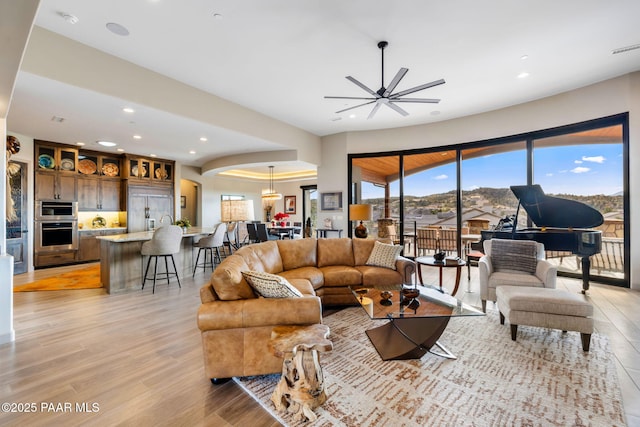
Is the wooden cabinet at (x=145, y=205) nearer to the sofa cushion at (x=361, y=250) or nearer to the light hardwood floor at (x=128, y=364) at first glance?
the light hardwood floor at (x=128, y=364)

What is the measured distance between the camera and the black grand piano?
415cm

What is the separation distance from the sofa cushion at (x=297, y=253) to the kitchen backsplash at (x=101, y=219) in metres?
5.94

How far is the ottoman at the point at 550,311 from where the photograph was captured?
256 cm

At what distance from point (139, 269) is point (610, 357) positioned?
20.4 feet

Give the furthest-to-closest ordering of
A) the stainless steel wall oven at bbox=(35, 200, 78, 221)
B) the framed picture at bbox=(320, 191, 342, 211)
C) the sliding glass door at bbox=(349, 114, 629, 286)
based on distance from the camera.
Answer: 1. the framed picture at bbox=(320, 191, 342, 211)
2. the stainless steel wall oven at bbox=(35, 200, 78, 221)
3. the sliding glass door at bbox=(349, 114, 629, 286)

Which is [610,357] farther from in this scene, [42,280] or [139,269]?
[42,280]

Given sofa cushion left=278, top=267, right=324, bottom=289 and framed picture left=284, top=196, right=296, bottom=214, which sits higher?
framed picture left=284, top=196, right=296, bottom=214

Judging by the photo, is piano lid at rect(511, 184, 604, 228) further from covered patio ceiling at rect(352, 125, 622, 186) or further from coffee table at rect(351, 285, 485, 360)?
coffee table at rect(351, 285, 485, 360)

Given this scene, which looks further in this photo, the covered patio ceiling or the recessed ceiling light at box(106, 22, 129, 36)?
the covered patio ceiling

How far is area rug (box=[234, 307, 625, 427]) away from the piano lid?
7.16 feet

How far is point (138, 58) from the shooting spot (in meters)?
3.74

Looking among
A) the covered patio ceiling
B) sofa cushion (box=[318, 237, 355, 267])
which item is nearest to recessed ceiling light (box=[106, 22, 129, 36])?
sofa cushion (box=[318, 237, 355, 267])

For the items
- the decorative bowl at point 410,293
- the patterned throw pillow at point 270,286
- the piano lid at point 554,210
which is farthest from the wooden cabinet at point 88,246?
the piano lid at point 554,210

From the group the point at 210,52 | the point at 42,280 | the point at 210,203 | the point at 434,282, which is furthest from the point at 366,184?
the point at 42,280
